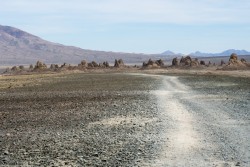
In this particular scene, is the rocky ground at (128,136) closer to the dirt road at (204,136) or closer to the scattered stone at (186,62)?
the dirt road at (204,136)

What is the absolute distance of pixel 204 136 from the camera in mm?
11852

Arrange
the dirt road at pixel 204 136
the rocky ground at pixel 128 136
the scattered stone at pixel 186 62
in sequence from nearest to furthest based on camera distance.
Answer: the dirt road at pixel 204 136 < the rocky ground at pixel 128 136 < the scattered stone at pixel 186 62

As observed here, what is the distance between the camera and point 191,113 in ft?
56.5

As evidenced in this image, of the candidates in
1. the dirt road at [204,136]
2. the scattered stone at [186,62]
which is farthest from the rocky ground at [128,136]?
the scattered stone at [186,62]

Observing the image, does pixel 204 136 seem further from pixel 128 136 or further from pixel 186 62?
pixel 186 62

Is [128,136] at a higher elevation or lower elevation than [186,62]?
higher

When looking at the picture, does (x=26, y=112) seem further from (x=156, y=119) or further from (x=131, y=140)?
(x=131, y=140)

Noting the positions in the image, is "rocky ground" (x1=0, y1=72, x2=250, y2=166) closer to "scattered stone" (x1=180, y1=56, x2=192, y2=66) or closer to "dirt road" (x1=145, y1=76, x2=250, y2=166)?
"dirt road" (x1=145, y1=76, x2=250, y2=166)

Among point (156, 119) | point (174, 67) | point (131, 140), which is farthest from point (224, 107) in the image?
point (174, 67)

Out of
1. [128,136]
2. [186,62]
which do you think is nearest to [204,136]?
[128,136]

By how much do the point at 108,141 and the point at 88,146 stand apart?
81 centimetres

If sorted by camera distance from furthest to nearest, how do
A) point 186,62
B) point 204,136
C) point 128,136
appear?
1. point 186,62
2. point 128,136
3. point 204,136

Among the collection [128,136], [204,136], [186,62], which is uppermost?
[204,136]

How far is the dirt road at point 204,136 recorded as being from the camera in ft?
29.9
